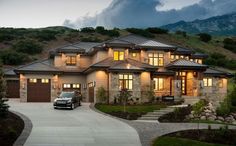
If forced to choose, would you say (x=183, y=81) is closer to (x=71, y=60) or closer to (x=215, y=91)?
(x=215, y=91)

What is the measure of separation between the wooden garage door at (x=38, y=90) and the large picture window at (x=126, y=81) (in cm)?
951

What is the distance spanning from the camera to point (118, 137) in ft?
73.6

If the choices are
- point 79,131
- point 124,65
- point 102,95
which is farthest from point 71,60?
point 79,131

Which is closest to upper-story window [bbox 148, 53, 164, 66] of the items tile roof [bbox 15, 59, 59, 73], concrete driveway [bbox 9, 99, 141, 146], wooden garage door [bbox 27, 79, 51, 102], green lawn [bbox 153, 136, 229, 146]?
tile roof [bbox 15, 59, 59, 73]

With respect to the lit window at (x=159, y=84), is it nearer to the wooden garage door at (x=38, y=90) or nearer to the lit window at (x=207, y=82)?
the lit window at (x=207, y=82)

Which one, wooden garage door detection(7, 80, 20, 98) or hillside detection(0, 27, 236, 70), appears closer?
wooden garage door detection(7, 80, 20, 98)

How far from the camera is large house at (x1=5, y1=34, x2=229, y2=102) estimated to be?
148 feet

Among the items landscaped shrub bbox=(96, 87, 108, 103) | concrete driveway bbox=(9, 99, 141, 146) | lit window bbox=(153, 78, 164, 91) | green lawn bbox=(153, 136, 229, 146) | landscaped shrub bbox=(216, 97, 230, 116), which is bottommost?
green lawn bbox=(153, 136, 229, 146)

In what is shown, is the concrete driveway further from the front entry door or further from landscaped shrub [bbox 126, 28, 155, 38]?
landscaped shrub [bbox 126, 28, 155, 38]

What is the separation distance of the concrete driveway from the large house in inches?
512

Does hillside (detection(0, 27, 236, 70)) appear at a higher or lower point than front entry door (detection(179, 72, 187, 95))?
higher

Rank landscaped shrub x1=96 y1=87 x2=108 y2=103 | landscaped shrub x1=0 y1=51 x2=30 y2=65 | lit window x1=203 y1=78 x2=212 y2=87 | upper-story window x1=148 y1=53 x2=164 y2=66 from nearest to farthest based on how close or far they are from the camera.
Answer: landscaped shrub x1=96 y1=87 x2=108 y2=103, upper-story window x1=148 y1=53 x2=164 y2=66, lit window x1=203 y1=78 x2=212 y2=87, landscaped shrub x1=0 y1=51 x2=30 y2=65

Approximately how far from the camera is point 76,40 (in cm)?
10069

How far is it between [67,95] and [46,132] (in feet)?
55.5
